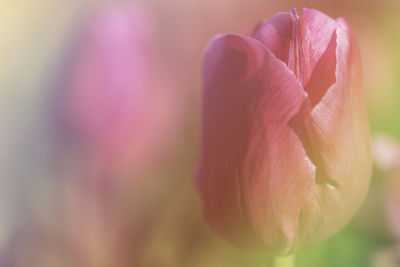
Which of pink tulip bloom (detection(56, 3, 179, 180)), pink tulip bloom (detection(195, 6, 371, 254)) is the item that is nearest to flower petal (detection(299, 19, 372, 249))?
pink tulip bloom (detection(195, 6, 371, 254))

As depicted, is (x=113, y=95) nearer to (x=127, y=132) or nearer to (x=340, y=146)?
(x=127, y=132)

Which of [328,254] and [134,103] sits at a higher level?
[134,103]

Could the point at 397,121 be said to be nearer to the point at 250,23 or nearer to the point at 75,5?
the point at 250,23

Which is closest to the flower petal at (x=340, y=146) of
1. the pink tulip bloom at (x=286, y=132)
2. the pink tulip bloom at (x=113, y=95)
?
the pink tulip bloom at (x=286, y=132)

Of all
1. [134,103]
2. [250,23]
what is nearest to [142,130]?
[134,103]

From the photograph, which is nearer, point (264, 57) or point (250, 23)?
point (264, 57)

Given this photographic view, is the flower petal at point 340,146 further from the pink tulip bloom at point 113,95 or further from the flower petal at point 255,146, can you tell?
the pink tulip bloom at point 113,95
